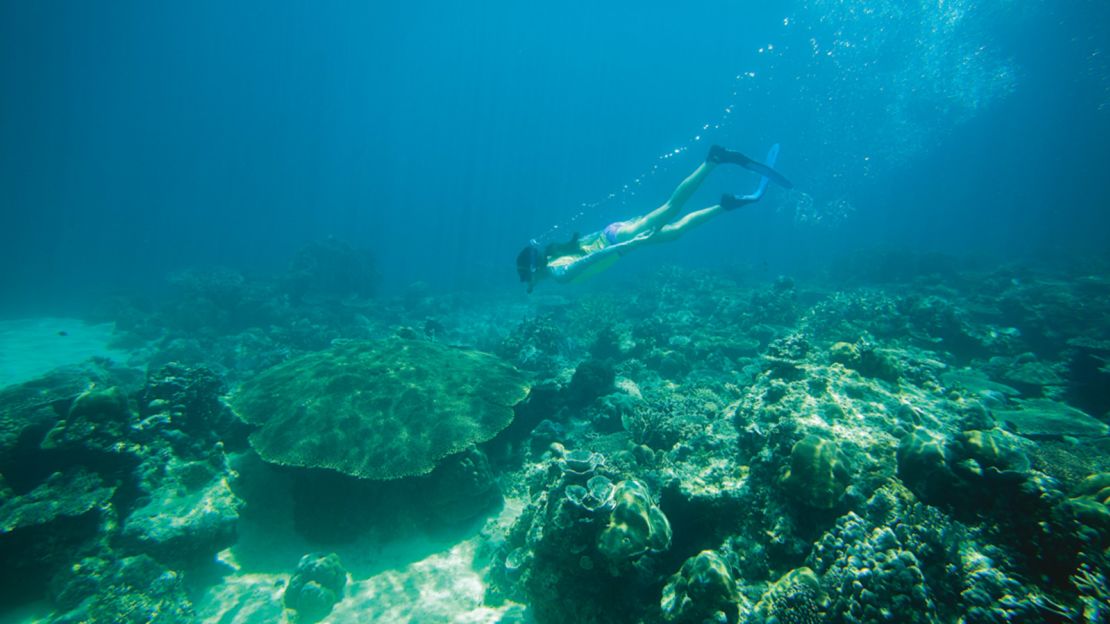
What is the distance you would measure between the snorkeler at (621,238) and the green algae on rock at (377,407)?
9.77ft

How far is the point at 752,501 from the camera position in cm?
478

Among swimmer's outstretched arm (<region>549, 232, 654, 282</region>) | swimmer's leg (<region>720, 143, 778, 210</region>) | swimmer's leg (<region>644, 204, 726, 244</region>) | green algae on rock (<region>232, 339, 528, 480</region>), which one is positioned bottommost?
green algae on rock (<region>232, 339, 528, 480</region>)

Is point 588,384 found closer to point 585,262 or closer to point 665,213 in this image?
point 585,262

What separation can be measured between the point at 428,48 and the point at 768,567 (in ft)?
425

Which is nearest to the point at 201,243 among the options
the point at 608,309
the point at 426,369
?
the point at 608,309

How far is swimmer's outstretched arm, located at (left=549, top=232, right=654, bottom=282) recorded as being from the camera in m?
11.1

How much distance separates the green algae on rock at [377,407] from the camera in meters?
6.80

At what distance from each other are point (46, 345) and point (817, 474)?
108 feet

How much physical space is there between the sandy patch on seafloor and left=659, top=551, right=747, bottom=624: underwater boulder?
23.8 metres

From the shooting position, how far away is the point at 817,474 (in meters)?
4.38

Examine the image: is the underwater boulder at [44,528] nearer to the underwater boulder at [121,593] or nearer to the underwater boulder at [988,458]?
the underwater boulder at [121,593]

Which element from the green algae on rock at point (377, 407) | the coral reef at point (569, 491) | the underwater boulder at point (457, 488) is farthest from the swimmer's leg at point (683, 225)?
the underwater boulder at point (457, 488)

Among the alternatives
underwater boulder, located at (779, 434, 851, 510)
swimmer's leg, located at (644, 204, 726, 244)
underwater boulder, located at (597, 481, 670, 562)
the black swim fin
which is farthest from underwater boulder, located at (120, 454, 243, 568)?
the black swim fin

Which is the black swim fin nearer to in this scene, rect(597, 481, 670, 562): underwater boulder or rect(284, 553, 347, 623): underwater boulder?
rect(597, 481, 670, 562): underwater boulder
